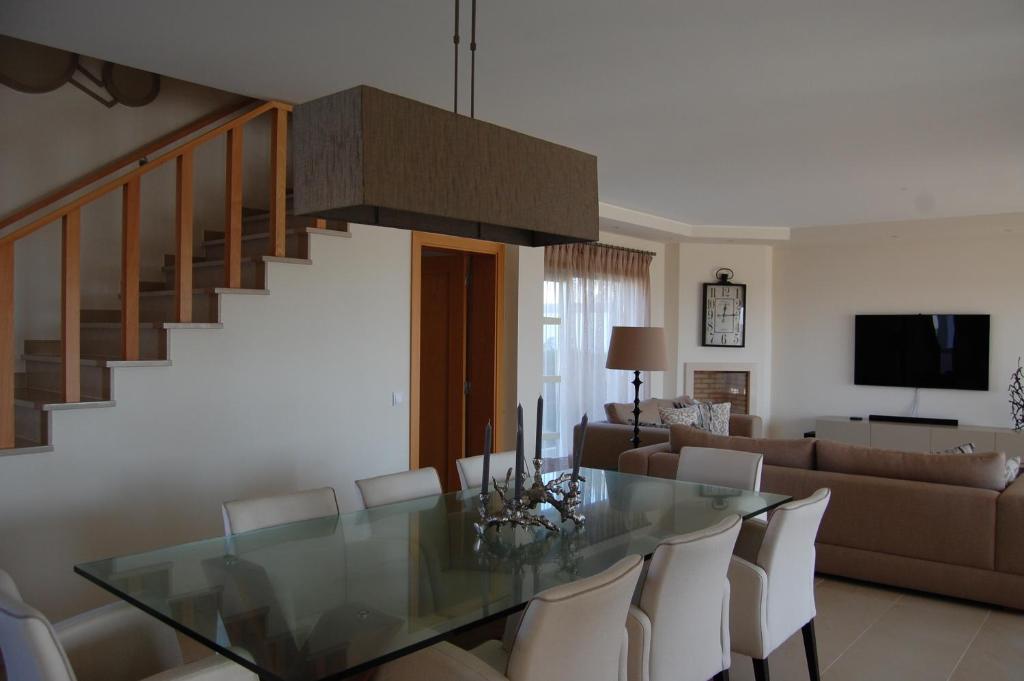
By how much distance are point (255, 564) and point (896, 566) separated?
3569 mm

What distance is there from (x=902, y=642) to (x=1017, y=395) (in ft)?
19.1

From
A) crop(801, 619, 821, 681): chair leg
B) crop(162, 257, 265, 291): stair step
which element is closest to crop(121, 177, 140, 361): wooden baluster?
crop(162, 257, 265, 291): stair step

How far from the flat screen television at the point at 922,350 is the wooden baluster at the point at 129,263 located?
8.06m

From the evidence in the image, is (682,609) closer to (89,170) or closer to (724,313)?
(89,170)

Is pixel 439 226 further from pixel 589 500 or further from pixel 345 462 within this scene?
pixel 345 462

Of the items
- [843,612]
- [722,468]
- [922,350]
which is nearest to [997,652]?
[843,612]

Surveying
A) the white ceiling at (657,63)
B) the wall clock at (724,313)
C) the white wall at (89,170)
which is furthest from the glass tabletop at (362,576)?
the wall clock at (724,313)

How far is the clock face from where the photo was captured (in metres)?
9.25

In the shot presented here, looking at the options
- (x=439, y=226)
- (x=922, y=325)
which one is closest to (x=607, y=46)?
(x=439, y=226)

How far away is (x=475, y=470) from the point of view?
3.61m

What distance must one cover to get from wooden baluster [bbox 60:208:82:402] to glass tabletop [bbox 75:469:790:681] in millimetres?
1351

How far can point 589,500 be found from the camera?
3.13m

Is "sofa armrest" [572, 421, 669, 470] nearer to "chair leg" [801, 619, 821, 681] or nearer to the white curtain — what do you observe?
the white curtain

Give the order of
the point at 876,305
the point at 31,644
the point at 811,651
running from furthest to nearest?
the point at 876,305
the point at 811,651
the point at 31,644
